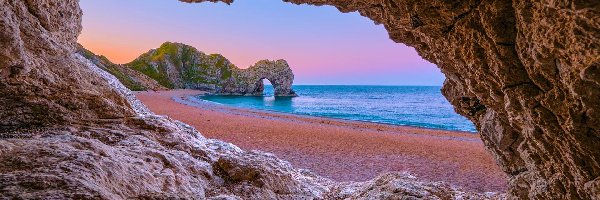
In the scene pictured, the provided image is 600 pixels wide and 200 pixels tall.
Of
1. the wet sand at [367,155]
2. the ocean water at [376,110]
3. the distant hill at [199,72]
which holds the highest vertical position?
the distant hill at [199,72]

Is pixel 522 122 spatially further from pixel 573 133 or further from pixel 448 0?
pixel 448 0

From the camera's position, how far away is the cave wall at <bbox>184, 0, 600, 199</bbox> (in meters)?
3.12

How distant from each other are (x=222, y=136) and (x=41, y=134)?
15.5 metres

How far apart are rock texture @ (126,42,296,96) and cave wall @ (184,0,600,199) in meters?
101

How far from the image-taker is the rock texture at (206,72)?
10875cm

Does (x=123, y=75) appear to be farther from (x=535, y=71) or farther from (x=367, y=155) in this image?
(x=535, y=71)

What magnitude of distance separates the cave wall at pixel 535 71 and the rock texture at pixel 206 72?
101 m

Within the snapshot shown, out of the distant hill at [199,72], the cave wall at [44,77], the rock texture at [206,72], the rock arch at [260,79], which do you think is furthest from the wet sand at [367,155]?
the rock texture at [206,72]

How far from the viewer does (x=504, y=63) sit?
4254 mm

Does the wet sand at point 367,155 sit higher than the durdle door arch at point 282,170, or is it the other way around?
the durdle door arch at point 282,170

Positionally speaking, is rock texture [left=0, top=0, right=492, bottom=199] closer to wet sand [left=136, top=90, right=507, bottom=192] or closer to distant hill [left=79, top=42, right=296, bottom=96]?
wet sand [left=136, top=90, right=507, bottom=192]

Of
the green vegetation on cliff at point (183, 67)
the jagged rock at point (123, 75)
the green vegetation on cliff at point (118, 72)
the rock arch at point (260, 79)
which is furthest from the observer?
the green vegetation on cliff at point (183, 67)

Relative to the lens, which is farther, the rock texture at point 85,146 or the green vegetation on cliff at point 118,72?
the green vegetation on cliff at point 118,72

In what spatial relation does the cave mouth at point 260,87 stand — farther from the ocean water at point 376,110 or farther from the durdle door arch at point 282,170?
the durdle door arch at point 282,170
